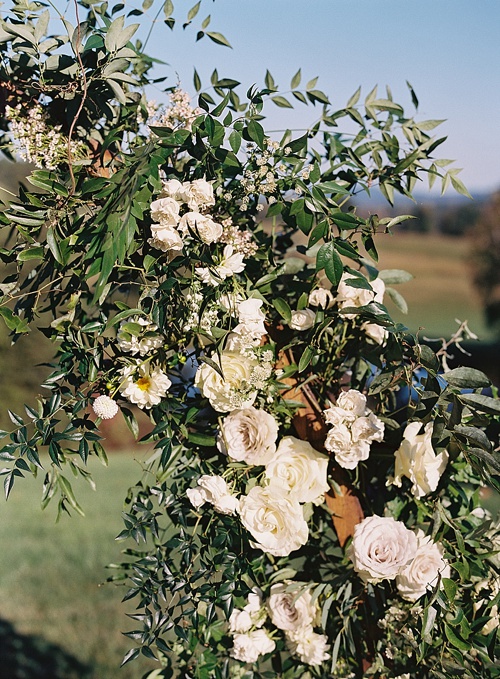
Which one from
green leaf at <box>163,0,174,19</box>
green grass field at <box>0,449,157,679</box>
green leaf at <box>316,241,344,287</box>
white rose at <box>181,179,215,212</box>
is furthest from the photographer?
green grass field at <box>0,449,157,679</box>

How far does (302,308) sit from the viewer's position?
47.6 inches

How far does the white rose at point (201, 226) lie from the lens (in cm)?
106

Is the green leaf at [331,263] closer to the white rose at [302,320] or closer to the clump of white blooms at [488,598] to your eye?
the white rose at [302,320]

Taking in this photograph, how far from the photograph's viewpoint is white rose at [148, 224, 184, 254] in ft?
3.42

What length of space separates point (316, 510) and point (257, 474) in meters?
0.20

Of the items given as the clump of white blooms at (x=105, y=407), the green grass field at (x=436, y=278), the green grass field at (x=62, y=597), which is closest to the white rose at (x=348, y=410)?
the clump of white blooms at (x=105, y=407)

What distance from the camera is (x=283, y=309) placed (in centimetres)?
117

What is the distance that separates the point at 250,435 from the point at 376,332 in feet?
1.01

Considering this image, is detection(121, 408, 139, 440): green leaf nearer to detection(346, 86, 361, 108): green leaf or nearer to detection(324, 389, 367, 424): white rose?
detection(324, 389, 367, 424): white rose

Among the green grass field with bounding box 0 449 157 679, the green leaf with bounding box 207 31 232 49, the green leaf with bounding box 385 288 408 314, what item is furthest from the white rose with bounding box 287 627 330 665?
the green grass field with bounding box 0 449 157 679

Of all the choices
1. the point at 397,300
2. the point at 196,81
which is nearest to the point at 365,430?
the point at 397,300

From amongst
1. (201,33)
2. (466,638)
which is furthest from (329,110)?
(466,638)

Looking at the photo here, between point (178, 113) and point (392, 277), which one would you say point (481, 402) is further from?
point (178, 113)

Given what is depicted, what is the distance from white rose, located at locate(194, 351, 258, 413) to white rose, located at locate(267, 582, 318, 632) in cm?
37
